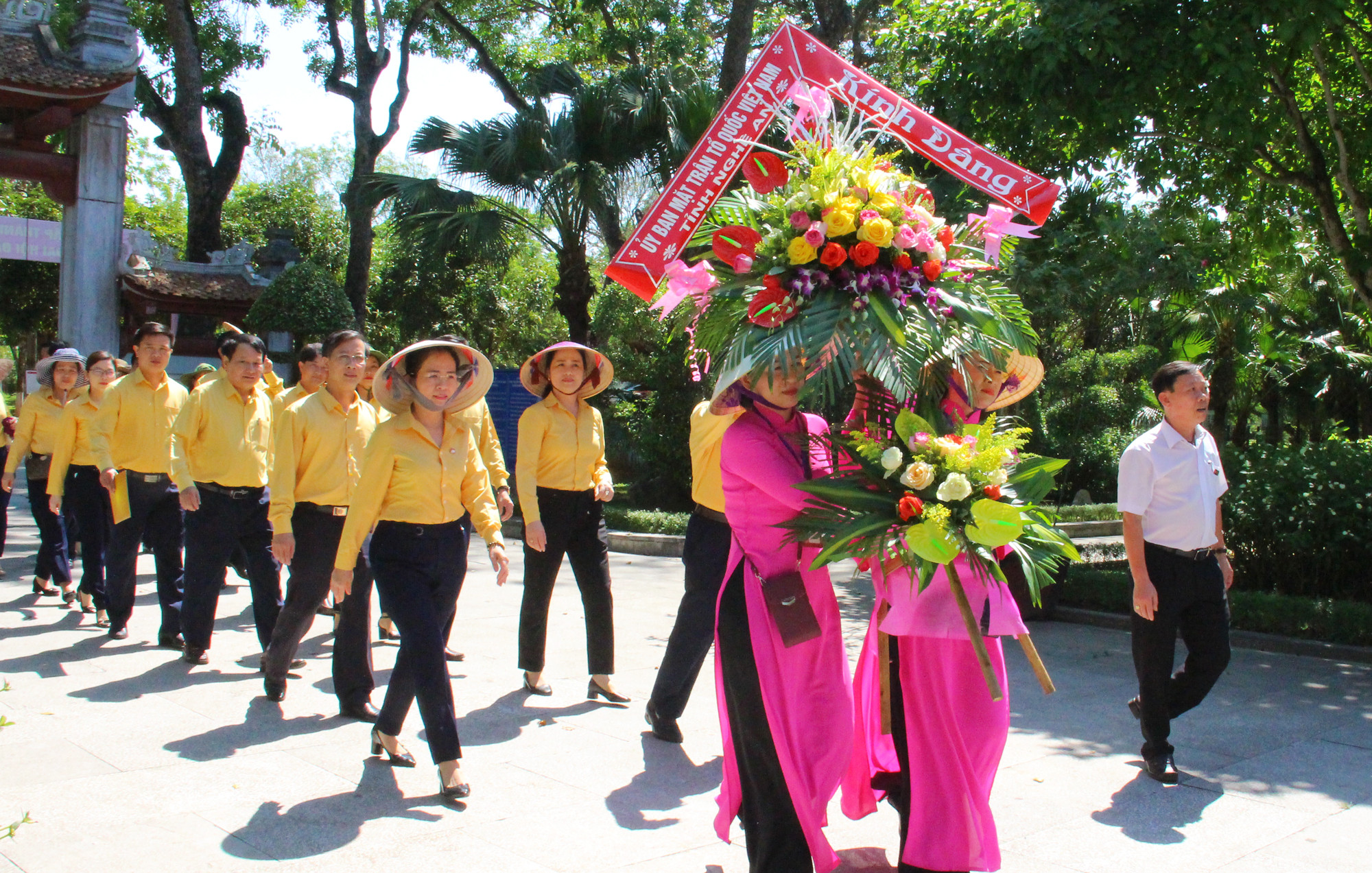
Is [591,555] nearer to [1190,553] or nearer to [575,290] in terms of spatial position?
[1190,553]

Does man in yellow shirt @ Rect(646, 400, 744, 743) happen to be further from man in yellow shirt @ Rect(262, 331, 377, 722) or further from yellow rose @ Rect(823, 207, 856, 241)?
yellow rose @ Rect(823, 207, 856, 241)

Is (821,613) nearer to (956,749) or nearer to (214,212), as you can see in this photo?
(956,749)

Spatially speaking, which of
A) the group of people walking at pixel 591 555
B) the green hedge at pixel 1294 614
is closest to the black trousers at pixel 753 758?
the group of people walking at pixel 591 555

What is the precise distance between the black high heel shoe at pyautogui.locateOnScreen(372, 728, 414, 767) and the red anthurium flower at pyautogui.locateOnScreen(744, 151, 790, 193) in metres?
2.90

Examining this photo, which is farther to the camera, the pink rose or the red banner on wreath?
the red banner on wreath

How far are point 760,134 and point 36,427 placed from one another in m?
7.23

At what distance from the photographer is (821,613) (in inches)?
137

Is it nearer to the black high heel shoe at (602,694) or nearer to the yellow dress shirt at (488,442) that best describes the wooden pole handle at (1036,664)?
the black high heel shoe at (602,694)

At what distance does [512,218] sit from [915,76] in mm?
5708

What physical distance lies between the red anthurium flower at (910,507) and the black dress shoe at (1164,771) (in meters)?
2.48

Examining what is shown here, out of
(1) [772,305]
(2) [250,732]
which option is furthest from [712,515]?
(2) [250,732]

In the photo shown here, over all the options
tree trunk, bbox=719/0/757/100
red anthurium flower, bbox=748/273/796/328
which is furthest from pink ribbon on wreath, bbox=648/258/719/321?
tree trunk, bbox=719/0/757/100

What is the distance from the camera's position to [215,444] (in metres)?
6.56

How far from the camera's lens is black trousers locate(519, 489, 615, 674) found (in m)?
6.00
